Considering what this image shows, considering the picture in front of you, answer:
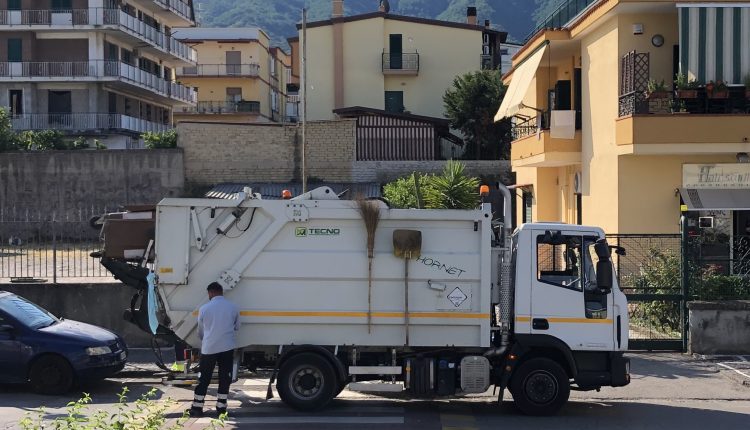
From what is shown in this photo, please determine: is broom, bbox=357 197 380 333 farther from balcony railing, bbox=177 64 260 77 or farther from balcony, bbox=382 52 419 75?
balcony railing, bbox=177 64 260 77

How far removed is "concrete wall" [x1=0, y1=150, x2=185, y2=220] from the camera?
109 ft

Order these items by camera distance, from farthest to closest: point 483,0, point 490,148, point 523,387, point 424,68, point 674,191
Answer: point 483,0 < point 424,68 < point 490,148 < point 674,191 < point 523,387

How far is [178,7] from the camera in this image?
57.8 metres

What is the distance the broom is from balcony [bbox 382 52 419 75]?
37.2m

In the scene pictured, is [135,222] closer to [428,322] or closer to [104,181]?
[428,322]

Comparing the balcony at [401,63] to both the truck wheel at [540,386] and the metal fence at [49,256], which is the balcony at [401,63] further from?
the truck wheel at [540,386]

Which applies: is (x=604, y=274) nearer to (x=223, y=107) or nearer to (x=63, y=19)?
(x=63, y=19)

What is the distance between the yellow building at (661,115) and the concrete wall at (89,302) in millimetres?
11026

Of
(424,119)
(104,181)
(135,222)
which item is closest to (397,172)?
(424,119)

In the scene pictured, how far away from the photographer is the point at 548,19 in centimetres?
2622

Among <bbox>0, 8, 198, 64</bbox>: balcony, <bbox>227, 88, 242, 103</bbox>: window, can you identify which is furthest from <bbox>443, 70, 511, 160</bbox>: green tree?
<bbox>227, 88, 242, 103</bbox>: window

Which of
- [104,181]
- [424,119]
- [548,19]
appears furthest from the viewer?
[424,119]

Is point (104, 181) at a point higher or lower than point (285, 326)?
higher

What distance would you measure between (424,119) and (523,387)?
28.0 metres
